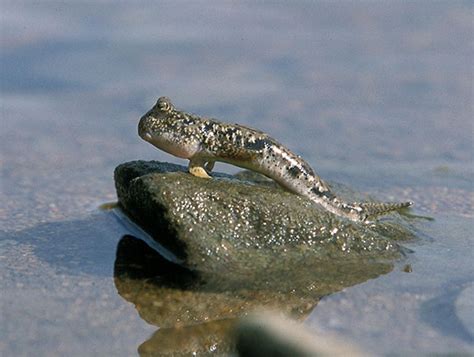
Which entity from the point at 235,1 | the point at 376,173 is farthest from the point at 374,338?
the point at 235,1

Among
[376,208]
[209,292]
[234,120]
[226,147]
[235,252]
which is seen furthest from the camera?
[234,120]

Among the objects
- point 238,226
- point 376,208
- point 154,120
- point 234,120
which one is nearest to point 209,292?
point 238,226

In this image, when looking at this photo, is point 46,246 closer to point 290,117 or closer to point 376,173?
point 376,173

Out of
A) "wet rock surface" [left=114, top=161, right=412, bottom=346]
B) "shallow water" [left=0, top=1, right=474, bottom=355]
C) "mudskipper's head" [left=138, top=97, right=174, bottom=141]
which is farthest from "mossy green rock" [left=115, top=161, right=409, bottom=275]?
"shallow water" [left=0, top=1, right=474, bottom=355]

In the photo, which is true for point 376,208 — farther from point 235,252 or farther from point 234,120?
point 234,120

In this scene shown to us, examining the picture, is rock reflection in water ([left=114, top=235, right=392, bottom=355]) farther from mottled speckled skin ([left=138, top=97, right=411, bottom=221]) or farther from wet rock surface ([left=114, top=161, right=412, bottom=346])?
mottled speckled skin ([left=138, top=97, right=411, bottom=221])

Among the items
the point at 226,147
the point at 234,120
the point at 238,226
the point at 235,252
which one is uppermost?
the point at 226,147
